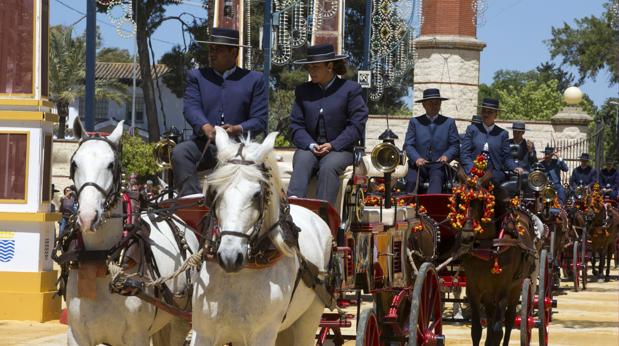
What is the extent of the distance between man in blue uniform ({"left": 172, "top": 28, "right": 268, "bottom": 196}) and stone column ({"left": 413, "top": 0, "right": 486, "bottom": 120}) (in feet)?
97.8

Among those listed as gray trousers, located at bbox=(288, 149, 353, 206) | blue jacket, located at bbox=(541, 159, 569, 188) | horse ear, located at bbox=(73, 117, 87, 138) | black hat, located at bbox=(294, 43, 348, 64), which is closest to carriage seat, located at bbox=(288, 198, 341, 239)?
gray trousers, located at bbox=(288, 149, 353, 206)

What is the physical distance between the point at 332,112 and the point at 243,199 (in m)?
2.72

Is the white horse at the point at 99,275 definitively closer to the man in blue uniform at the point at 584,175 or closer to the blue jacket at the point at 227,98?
the blue jacket at the point at 227,98

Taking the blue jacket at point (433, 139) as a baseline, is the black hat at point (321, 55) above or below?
above

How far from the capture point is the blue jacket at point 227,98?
1030cm

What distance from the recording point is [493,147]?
50.6ft

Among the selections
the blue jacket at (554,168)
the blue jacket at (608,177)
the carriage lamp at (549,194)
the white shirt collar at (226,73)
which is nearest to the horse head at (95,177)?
the white shirt collar at (226,73)

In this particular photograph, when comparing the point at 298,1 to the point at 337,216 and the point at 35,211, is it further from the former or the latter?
the point at 337,216

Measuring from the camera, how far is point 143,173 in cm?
4272

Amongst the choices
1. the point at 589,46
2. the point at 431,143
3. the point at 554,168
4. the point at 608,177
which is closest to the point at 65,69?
the point at 589,46

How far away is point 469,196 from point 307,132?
3.21 meters

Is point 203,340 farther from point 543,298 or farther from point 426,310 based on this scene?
point 543,298

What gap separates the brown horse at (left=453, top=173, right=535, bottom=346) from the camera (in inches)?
529

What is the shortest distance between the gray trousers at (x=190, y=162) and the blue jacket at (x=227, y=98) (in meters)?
0.13
